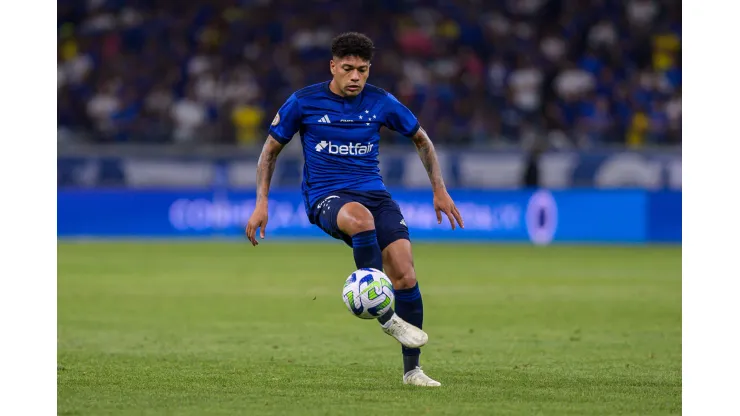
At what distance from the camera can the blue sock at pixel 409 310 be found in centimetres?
768

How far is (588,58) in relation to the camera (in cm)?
2967

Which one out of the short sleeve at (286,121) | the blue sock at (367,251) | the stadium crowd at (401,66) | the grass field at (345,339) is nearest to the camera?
the grass field at (345,339)

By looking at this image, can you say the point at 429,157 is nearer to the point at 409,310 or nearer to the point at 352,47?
the point at 352,47

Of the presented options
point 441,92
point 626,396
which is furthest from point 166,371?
point 441,92

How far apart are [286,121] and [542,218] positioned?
17.8m

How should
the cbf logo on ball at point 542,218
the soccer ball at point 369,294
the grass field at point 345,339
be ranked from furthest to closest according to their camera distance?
the cbf logo on ball at point 542,218 < the soccer ball at point 369,294 < the grass field at point 345,339

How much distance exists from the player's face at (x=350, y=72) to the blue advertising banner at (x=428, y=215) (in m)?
17.2

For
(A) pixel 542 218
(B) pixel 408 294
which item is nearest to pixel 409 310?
(B) pixel 408 294

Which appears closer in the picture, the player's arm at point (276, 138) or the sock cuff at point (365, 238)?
the sock cuff at point (365, 238)

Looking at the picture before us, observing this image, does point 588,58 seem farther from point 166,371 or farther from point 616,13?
point 166,371

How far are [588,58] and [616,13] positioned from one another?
1.58 meters

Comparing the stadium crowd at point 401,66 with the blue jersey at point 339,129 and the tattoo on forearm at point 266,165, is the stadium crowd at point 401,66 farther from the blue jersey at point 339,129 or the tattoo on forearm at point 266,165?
the tattoo on forearm at point 266,165

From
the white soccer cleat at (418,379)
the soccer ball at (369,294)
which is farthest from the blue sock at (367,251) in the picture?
the white soccer cleat at (418,379)
